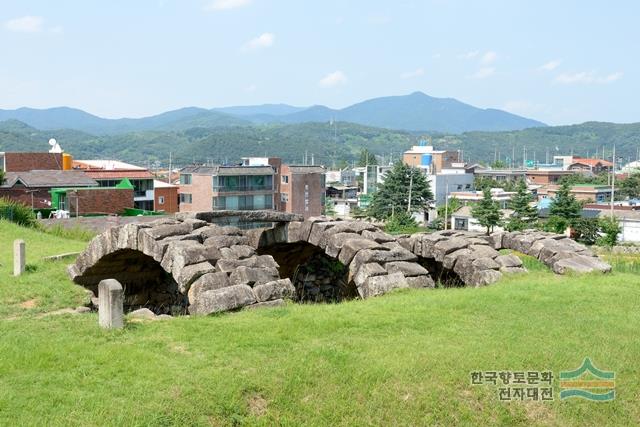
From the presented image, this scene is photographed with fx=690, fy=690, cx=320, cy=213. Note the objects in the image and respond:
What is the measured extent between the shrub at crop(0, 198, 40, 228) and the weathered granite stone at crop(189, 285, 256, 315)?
1687 cm

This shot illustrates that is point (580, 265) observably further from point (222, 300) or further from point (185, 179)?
point (185, 179)

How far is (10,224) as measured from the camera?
24.0 meters

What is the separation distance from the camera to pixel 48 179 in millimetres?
42094

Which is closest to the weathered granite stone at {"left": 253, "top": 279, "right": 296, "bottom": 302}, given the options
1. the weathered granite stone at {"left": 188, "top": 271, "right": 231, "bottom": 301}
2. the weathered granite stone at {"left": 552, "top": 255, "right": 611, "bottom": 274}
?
the weathered granite stone at {"left": 188, "top": 271, "right": 231, "bottom": 301}

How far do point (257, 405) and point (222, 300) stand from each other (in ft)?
11.6

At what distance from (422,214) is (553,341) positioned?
215ft

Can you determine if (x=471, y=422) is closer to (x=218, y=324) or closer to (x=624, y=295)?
(x=218, y=324)

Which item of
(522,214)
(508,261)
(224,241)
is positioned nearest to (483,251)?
(508,261)

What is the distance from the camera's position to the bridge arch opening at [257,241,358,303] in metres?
17.7

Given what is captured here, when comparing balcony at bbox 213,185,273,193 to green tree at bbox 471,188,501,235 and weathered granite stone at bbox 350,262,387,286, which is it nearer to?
green tree at bbox 471,188,501,235

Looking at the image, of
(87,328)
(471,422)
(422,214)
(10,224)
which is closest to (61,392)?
(87,328)

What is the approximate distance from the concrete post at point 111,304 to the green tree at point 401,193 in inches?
2504

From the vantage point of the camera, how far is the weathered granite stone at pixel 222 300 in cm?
1081

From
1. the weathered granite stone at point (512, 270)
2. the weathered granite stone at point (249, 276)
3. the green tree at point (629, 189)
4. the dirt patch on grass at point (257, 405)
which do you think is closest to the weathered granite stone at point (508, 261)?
the weathered granite stone at point (512, 270)
